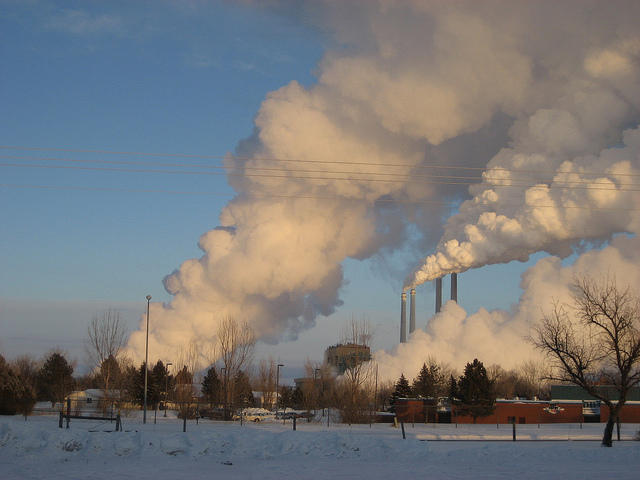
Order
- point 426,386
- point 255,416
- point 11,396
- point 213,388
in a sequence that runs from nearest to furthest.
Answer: point 11,396, point 255,416, point 213,388, point 426,386

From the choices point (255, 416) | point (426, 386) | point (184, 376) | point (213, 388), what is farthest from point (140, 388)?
point (426, 386)

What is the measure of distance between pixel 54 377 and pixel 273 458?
73445 mm

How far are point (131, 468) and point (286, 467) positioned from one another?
437cm

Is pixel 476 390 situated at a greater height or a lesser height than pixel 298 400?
greater

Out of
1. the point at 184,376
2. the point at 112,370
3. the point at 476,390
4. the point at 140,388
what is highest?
the point at 112,370

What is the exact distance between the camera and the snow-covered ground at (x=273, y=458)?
62.6 ft

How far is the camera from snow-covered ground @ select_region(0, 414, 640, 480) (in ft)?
62.6

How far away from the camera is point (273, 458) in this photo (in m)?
22.7

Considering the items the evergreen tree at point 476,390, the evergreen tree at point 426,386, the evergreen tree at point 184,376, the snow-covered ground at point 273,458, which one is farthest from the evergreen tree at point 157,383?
the snow-covered ground at point 273,458

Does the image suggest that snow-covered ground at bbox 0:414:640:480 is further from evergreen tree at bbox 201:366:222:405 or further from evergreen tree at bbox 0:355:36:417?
evergreen tree at bbox 201:366:222:405

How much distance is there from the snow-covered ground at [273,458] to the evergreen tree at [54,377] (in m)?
65.6

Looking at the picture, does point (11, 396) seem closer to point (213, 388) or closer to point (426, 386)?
point (213, 388)

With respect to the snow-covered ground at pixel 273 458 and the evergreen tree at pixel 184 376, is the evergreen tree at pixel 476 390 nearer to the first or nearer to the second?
the evergreen tree at pixel 184 376

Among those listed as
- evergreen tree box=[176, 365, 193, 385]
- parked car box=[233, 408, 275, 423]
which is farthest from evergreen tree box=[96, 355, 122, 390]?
evergreen tree box=[176, 365, 193, 385]
